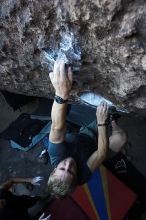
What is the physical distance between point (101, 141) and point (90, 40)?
0.77 metres

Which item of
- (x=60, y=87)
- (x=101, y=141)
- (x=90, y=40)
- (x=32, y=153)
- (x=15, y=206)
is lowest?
(x=32, y=153)

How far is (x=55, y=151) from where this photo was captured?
230 cm

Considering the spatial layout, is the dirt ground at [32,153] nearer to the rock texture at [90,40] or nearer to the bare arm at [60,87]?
the rock texture at [90,40]

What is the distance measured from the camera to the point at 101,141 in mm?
2305

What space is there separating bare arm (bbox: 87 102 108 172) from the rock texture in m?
0.10

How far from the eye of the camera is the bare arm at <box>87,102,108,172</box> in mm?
2248

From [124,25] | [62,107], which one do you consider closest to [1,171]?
[62,107]

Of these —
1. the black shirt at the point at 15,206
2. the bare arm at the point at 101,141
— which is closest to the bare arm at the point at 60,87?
the bare arm at the point at 101,141

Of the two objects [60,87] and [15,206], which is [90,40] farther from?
[15,206]

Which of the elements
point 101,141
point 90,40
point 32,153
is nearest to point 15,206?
point 32,153

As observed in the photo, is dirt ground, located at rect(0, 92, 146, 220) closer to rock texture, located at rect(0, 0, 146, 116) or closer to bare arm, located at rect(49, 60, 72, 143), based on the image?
rock texture, located at rect(0, 0, 146, 116)

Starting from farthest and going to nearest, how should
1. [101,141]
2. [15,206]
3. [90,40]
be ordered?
[15,206], [101,141], [90,40]

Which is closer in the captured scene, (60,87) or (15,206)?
(60,87)

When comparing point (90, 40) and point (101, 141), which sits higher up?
point (90, 40)
